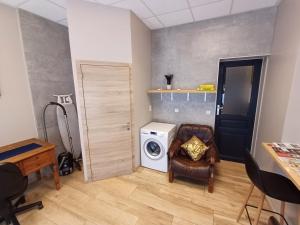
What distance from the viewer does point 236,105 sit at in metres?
2.91

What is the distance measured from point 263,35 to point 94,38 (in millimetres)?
2762

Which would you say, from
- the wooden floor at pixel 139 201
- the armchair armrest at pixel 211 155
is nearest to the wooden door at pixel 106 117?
the wooden floor at pixel 139 201

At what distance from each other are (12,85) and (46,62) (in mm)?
672

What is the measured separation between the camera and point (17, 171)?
1.62m

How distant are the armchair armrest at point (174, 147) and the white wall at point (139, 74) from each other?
0.68 metres

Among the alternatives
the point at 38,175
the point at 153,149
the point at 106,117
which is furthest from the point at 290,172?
the point at 38,175

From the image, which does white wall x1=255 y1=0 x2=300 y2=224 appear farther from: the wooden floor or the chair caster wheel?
the chair caster wheel

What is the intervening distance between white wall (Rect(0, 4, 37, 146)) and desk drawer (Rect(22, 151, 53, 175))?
2.25 feet

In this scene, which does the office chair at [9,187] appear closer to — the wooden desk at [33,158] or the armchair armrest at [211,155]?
the wooden desk at [33,158]

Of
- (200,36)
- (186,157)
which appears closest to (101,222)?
(186,157)

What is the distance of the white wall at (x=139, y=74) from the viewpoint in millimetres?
2582

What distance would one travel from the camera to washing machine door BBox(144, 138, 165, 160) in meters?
2.77

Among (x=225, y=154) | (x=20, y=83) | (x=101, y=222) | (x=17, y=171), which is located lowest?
(x=101, y=222)

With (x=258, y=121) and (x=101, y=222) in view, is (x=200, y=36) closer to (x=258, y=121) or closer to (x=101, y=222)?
(x=258, y=121)
